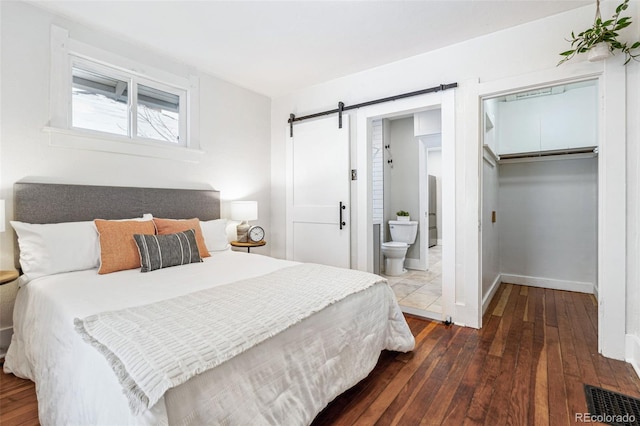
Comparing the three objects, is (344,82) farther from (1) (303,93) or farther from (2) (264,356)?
(2) (264,356)

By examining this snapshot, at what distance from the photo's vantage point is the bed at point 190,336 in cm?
101

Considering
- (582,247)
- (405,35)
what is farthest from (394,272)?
(405,35)

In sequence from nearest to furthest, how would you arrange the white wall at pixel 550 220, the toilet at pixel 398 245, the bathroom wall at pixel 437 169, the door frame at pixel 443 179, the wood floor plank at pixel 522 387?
the wood floor plank at pixel 522 387 < the door frame at pixel 443 179 < the white wall at pixel 550 220 < the toilet at pixel 398 245 < the bathroom wall at pixel 437 169

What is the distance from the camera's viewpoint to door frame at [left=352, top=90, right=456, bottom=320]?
2822mm

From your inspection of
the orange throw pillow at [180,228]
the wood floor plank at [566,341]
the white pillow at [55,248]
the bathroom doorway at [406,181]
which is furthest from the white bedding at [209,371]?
the bathroom doorway at [406,181]

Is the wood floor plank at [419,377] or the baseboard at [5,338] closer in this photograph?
the wood floor plank at [419,377]

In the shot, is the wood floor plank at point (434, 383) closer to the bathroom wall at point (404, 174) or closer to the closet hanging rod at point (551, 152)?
the closet hanging rod at point (551, 152)

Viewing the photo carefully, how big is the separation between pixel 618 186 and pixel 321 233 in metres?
2.67

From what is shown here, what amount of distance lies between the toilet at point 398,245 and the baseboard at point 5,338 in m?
4.09

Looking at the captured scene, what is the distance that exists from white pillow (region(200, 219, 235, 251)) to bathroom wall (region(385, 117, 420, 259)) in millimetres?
2996

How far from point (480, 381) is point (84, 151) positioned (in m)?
3.40

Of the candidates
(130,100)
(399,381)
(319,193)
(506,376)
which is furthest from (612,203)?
(130,100)

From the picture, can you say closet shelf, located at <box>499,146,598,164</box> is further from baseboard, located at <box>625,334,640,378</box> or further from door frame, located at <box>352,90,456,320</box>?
baseboard, located at <box>625,334,640,378</box>

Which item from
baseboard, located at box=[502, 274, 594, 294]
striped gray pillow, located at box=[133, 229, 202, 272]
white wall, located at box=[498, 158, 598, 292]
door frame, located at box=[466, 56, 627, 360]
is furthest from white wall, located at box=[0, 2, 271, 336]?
baseboard, located at box=[502, 274, 594, 294]
